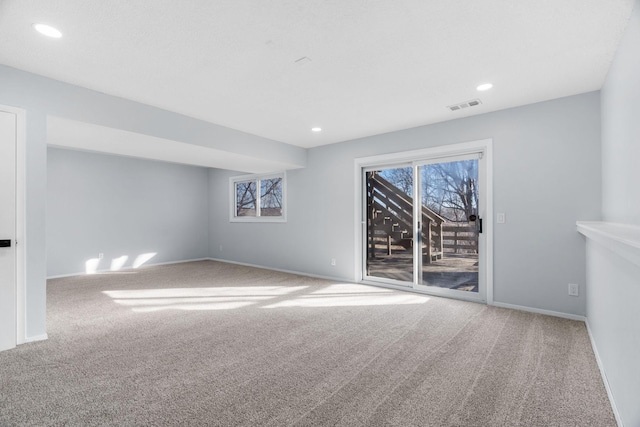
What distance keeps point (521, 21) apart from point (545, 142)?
1920 millimetres

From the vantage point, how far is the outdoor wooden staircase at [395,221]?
4336 mm

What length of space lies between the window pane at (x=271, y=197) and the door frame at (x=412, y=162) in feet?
6.53

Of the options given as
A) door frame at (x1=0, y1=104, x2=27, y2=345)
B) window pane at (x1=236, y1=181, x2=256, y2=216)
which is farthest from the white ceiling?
window pane at (x1=236, y1=181, x2=256, y2=216)

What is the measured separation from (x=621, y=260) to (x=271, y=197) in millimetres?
5659

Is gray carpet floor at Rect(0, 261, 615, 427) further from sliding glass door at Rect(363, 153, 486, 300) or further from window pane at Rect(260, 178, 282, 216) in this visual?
window pane at Rect(260, 178, 282, 216)

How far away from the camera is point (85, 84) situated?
2967 mm

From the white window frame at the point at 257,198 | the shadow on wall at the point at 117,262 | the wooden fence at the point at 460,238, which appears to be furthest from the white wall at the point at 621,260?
the shadow on wall at the point at 117,262

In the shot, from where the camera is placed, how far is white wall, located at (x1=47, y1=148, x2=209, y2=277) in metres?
5.68

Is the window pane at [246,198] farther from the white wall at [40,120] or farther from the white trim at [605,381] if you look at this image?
the white trim at [605,381]

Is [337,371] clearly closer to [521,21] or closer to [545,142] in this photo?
[521,21]

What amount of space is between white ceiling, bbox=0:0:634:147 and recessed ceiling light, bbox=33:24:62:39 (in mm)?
59

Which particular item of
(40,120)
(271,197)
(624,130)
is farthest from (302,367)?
(271,197)

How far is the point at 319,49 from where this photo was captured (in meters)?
2.34

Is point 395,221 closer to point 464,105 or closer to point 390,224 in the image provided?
point 390,224
